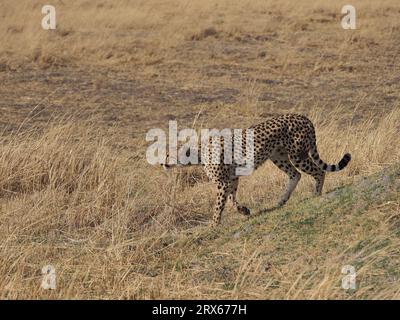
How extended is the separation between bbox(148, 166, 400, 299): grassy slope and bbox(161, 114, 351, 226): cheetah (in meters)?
0.49

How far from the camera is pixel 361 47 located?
15.4 m

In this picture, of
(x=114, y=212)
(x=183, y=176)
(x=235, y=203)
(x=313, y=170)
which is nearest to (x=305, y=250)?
(x=235, y=203)

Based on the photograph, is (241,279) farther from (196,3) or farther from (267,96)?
(196,3)

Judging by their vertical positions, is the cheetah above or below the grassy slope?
above

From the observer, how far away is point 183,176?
739 centimetres

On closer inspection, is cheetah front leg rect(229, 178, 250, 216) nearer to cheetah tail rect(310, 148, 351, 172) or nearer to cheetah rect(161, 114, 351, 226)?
cheetah rect(161, 114, 351, 226)

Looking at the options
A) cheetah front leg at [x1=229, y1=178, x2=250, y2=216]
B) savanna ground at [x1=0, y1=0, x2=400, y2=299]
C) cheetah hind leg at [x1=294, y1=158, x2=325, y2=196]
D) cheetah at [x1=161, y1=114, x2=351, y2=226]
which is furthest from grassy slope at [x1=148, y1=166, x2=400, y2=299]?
cheetah hind leg at [x1=294, y1=158, x2=325, y2=196]

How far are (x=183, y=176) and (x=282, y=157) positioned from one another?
1.14 meters

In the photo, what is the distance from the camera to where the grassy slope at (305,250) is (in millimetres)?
4324

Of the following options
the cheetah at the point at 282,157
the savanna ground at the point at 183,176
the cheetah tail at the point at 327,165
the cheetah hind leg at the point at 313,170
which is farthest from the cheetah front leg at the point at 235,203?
the cheetah tail at the point at 327,165

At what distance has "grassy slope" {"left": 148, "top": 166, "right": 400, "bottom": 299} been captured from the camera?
14.2 feet

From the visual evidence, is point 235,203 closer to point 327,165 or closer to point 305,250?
point 327,165
